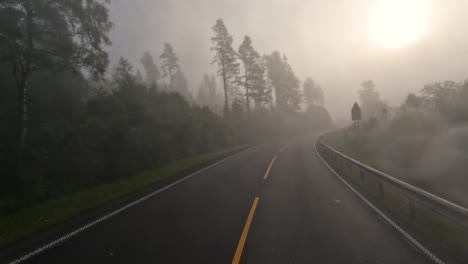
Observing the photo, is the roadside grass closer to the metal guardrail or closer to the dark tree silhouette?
the dark tree silhouette

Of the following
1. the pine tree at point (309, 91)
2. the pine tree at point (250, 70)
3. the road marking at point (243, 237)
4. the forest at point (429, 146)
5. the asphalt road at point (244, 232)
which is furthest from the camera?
the pine tree at point (309, 91)

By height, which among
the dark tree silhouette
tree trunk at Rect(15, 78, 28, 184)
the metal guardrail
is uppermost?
the dark tree silhouette

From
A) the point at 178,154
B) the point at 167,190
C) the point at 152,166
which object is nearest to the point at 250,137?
the point at 178,154

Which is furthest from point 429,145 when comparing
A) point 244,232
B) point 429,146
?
point 244,232

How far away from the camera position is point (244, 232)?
6059 mm

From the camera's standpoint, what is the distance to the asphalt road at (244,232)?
194 inches

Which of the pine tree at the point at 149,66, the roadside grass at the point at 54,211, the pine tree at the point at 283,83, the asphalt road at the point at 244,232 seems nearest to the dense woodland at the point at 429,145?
the asphalt road at the point at 244,232

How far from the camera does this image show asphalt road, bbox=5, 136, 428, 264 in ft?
16.1

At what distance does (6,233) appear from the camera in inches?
255

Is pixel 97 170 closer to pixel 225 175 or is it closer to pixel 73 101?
pixel 73 101

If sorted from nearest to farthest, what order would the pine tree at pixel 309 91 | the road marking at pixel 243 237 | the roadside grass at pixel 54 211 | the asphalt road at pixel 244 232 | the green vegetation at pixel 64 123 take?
the road marking at pixel 243 237, the asphalt road at pixel 244 232, the roadside grass at pixel 54 211, the green vegetation at pixel 64 123, the pine tree at pixel 309 91

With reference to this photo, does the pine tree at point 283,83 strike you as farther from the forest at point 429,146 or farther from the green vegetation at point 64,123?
the green vegetation at point 64,123

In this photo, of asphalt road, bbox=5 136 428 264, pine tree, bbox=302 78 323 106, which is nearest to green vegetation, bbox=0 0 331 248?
asphalt road, bbox=5 136 428 264

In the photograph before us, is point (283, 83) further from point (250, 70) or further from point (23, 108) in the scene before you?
point (23, 108)
